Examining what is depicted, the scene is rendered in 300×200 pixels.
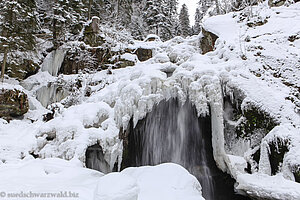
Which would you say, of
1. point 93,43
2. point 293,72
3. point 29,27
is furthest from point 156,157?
point 29,27

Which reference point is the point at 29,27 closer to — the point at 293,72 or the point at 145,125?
the point at 145,125

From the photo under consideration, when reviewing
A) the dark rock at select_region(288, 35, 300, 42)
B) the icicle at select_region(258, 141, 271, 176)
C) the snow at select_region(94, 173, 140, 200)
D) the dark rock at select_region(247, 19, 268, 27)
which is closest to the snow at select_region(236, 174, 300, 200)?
the icicle at select_region(258, 141, 271, 176)

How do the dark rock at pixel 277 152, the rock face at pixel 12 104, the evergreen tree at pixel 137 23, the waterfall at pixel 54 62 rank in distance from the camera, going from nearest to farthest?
1. the dark rock at pixel 277 152
2. the rock face at pixel 12 104
3. the waterfall at pixel 54 62
4. the evergreen tree at pixel 137 23

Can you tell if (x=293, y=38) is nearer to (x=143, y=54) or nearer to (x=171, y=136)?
(x=171, y=136)

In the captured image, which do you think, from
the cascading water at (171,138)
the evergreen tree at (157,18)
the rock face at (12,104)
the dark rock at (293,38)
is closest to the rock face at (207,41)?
the dark rock at (293,38)

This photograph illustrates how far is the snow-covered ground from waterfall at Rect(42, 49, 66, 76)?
6.01 meters

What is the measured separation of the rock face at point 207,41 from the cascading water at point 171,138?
4.20 metres

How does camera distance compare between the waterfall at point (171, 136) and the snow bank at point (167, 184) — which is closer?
the snow bank at point (167, 184)

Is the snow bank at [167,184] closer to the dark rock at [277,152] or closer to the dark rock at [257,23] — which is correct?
the dark rock at [277,152]

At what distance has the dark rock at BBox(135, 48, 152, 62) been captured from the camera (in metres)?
11.9

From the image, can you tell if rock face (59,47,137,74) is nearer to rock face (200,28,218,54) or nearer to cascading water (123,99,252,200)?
rock face (200,28,218,54)

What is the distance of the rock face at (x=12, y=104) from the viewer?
31.2 ft

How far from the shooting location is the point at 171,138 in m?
6.16

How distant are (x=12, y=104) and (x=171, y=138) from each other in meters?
8.25
